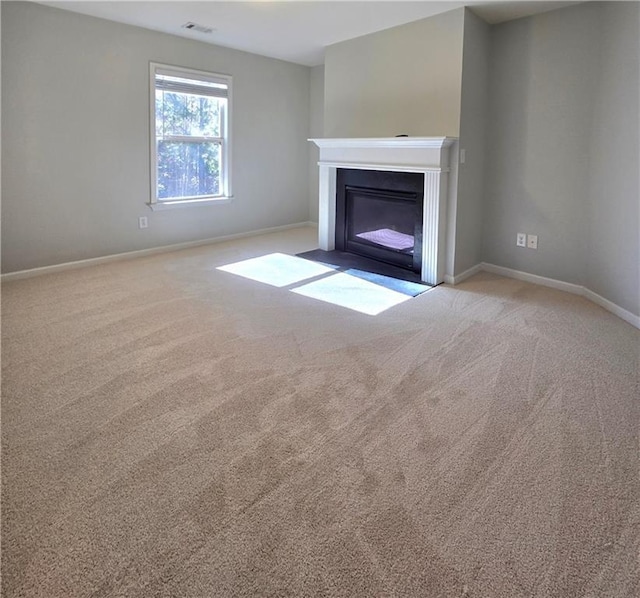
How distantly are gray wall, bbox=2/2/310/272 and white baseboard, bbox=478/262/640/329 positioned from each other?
3.19 metres

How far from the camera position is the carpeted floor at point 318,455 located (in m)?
1.35

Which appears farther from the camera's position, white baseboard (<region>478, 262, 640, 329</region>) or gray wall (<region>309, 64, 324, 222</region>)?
gray wall (<region>309, 64, 324, 222</region>)

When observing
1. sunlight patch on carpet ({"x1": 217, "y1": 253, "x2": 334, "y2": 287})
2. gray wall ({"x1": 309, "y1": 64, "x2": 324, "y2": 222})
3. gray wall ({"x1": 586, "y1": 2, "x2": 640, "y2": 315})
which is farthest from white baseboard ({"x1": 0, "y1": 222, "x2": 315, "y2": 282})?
gray wall ({"x1": 586, "y1": 2, "x2": 640, "y2": 315})

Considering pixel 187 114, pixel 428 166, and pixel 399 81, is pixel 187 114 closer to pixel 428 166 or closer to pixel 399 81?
pixel 399 81

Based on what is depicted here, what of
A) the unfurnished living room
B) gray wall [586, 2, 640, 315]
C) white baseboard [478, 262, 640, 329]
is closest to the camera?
the unfurnished living room

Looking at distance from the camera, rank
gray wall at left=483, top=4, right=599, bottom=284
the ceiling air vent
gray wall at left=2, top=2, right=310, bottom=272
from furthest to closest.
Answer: the ceiling air vent → gray wall at left=2, top=2, right=310, bottom=272 → gray wall at left=483, top=4, right=599, bottom=284

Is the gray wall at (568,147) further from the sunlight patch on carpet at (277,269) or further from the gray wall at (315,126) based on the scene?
the gray wall at (315,126)

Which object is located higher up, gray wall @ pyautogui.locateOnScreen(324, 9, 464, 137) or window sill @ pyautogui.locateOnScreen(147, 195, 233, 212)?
gray wall @ pyautogui.locateOnScreen(324, 9, 464, 137)

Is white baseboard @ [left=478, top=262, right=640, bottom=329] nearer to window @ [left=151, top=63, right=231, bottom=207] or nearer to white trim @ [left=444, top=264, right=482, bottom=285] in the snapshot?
white trim @ [left=444, top=264, right=482, bottom=285]

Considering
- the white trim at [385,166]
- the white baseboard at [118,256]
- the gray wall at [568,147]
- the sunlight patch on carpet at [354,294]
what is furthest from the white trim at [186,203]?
the gray wall at [568,147]

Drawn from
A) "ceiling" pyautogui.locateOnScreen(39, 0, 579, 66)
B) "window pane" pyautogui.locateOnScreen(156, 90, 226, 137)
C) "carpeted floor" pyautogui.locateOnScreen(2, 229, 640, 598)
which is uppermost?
"ceiling" pyautogui.locateOnScreen(39, 0, 579, 66)

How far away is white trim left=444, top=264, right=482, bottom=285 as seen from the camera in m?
4.23

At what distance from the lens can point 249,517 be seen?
1.53 m

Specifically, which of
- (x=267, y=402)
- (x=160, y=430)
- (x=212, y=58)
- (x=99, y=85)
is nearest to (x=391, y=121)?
(x=212, y=58)
